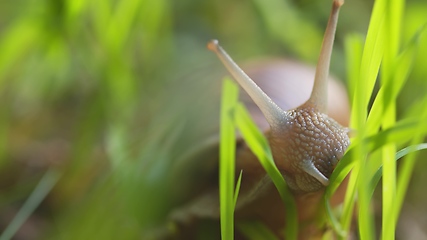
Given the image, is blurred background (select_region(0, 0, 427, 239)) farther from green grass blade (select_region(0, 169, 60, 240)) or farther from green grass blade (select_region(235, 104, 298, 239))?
green grass blade (select_region(235, 104, 298, 239))

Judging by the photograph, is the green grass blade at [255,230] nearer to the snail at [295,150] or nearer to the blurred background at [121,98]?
the snail at [295,150]

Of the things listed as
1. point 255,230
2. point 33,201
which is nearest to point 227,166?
point 255,230

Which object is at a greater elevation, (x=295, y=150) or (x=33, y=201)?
(x=295, y=150)

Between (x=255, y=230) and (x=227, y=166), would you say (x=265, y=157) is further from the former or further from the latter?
(x=255, y=230)

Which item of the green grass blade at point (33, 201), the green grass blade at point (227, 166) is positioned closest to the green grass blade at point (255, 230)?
the green grass blade at point (227, 166)

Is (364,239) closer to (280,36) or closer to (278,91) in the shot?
(278,91)

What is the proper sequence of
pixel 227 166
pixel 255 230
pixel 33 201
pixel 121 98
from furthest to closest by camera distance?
1. pixel 121 98
2. pixel 33 201
3. pixel 255 230
4. pixel 227 166

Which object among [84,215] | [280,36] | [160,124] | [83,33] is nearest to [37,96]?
[83,33]

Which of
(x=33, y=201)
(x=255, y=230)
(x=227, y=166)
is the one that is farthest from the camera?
(x=33, y=201)
